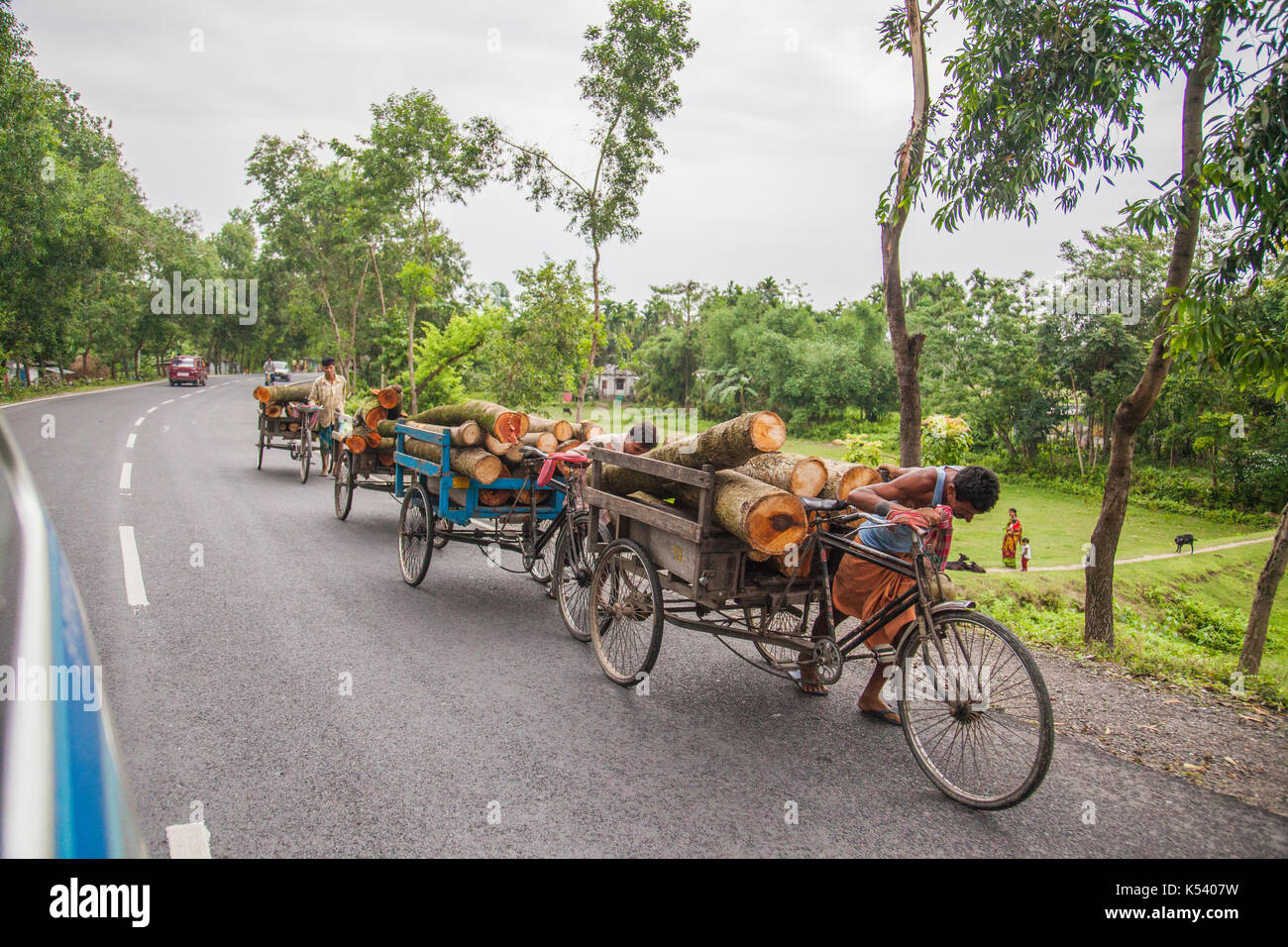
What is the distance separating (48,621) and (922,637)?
3499mm

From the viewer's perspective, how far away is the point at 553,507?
23.9ft

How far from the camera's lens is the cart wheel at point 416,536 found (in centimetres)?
702

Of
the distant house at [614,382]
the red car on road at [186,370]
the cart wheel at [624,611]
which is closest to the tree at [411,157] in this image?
the cart wheel at [624,611]

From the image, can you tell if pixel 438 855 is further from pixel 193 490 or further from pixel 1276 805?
pixel 193 490

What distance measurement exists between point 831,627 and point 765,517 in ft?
3.11

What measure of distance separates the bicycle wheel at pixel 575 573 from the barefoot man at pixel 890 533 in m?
1.86

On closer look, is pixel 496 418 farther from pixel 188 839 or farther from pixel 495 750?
pixel 188 839

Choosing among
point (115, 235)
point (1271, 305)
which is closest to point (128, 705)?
point (1271, 305)

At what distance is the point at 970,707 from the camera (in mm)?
3762

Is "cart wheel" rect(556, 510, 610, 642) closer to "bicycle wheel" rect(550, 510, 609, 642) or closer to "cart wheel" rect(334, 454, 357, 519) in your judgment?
"bicycle wheel" rect(550, 510, 609, 642)

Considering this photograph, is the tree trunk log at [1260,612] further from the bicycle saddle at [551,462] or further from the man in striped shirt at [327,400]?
the man in striped shirt at [327,400]

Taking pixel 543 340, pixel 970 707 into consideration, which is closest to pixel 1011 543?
pixel 543 340

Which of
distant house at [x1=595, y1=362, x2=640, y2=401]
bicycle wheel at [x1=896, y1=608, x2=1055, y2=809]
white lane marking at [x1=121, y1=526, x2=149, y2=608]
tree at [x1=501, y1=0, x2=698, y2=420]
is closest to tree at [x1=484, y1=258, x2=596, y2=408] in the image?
tree at [x1=501, y1=0, x2=698, y2=420]
